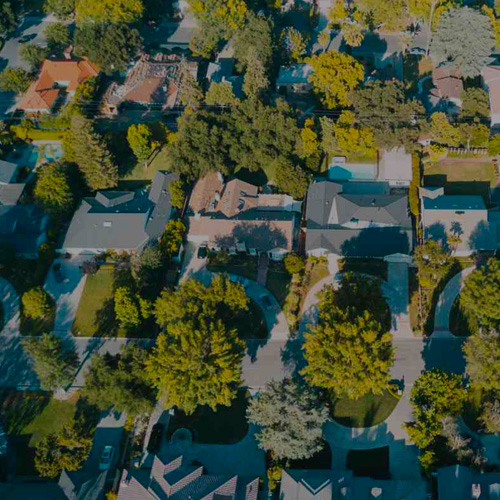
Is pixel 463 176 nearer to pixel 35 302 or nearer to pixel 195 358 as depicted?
pixel 195 358

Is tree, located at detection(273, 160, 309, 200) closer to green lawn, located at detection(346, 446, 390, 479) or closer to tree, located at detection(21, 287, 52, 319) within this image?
tree, located at detection(21, 287, 52, 319)

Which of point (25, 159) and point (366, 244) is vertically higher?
point (25, 159)

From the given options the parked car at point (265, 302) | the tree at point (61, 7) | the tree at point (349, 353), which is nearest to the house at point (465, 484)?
the tree at point (349, 353)

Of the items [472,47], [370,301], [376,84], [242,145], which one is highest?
[472,47]

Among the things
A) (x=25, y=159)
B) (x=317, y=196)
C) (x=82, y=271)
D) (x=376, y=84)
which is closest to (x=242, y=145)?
(x=317, y=196)

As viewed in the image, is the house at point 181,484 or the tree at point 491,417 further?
the tree at point 491,417

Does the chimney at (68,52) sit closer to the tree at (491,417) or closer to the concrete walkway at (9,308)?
the concrete walkway at (9,308)

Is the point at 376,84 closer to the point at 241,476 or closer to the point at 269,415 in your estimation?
the point at 269,415
